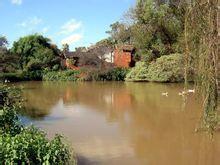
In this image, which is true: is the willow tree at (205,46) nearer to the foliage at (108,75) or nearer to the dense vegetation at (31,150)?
the dense vegetation at (31,150)

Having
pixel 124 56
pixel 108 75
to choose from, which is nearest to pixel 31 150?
pixel 108 75

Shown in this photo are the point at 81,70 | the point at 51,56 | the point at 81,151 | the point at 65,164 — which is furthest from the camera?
the point at 51,56

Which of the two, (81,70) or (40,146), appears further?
(81,70)

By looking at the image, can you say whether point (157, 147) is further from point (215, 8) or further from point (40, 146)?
point (215, 8)

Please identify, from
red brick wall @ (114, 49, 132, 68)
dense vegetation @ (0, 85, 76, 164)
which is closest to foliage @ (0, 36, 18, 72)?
red brick wall @ (114, 49, 132, 68)

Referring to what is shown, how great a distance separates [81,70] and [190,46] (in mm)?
36628

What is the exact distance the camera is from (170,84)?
3809cm

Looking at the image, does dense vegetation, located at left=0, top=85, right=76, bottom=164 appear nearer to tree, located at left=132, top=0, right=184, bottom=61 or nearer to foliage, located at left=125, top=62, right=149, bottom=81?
tree, located at left=132, top=0, right=184, bottom=61

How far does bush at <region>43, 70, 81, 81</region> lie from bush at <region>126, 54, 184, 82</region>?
17.1 ft

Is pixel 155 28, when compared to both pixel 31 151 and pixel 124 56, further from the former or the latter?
pixel 31 151

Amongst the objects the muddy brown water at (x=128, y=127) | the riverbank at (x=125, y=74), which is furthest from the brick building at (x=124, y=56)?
the muddy brown water at (x=128, y=127)

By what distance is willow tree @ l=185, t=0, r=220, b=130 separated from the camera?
307 inches

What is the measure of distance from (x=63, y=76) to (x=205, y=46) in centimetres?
3725

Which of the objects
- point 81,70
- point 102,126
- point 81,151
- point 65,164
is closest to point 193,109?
point 102,126
